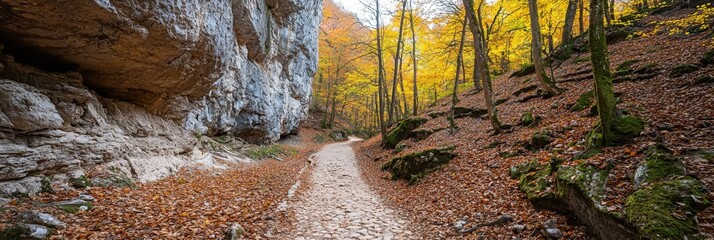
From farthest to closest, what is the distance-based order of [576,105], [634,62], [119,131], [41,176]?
[634,62]
[576,105]
[119,131]
[41,176]

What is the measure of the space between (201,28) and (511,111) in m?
12.0

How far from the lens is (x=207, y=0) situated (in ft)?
28.9

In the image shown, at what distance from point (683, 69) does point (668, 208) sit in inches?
309

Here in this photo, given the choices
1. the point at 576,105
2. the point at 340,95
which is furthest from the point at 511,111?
the point at 340,95

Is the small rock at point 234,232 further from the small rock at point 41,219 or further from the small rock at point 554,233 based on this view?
the small rock at point 554,233

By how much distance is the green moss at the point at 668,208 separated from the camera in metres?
3.30

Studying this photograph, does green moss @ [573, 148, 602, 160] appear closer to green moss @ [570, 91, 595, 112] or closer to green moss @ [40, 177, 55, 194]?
green moss @ [570, 91, 595, 112]

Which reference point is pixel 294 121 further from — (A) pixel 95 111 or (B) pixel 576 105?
(B) pixel 576 105

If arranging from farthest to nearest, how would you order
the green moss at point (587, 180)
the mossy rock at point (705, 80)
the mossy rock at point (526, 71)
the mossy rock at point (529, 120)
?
1. the mossy rock at point (526, 71)
2. the mossy rock at point (529, 120)
3. the mossy rock at point (705, 80)
4. the green moss at point (587, 180)

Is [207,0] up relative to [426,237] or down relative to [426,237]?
up

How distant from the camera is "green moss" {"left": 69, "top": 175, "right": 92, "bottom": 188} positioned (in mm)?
6387

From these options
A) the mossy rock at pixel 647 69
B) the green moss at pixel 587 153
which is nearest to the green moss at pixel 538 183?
the green moss at pixel 587 153

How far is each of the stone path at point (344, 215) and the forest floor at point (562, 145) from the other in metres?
0.51

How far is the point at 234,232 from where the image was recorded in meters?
5.10
